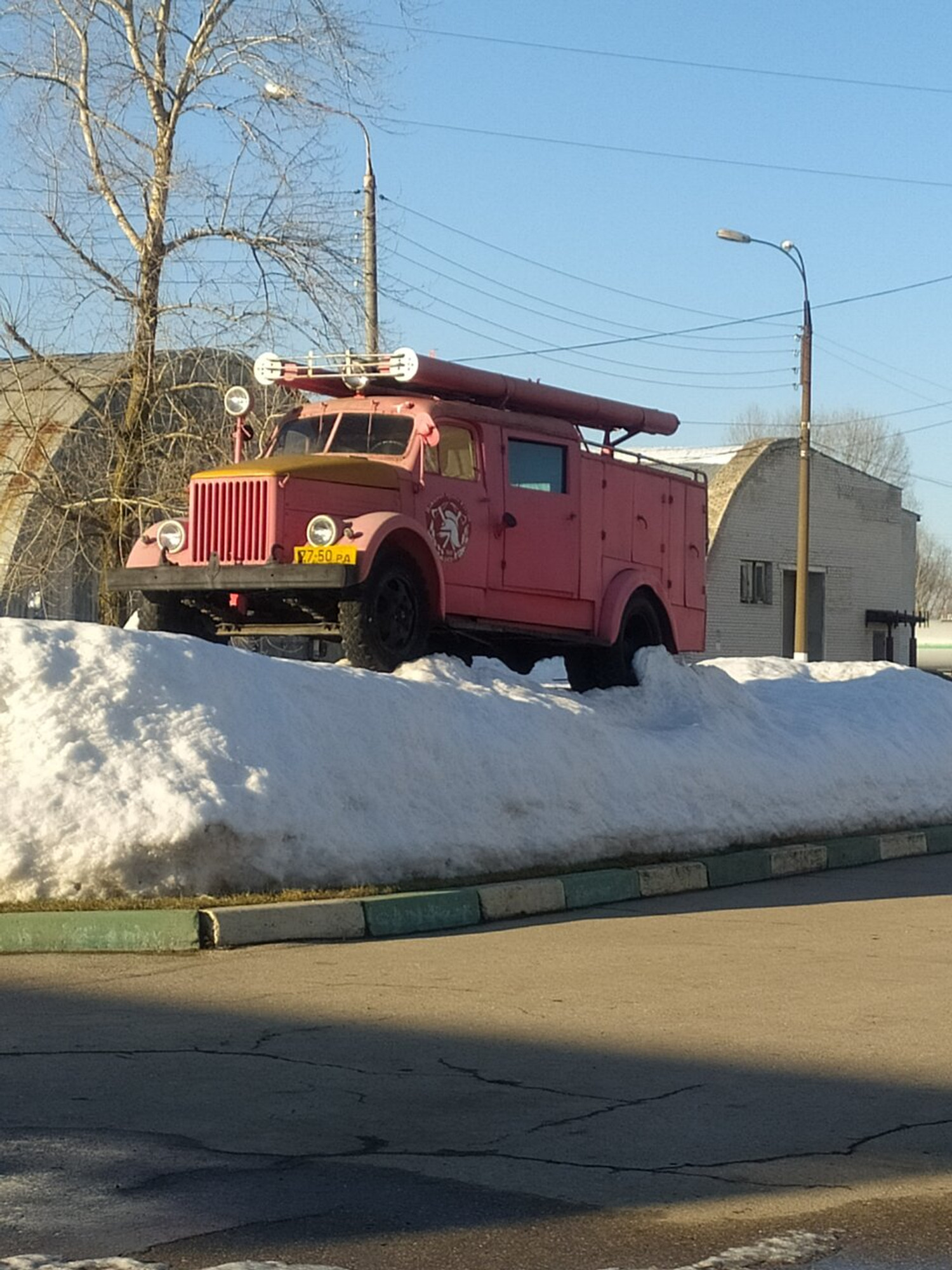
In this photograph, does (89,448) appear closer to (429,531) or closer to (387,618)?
(429,531)

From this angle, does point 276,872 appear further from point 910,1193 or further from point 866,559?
point 866,559

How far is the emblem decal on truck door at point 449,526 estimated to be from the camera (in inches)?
507

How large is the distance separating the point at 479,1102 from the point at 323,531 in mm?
6811

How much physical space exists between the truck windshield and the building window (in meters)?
37.4

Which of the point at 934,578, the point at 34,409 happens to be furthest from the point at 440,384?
the point at 934,578

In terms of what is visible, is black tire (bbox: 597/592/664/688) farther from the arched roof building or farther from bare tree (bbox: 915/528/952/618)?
bare tree (bbox: 915/528/952/618)

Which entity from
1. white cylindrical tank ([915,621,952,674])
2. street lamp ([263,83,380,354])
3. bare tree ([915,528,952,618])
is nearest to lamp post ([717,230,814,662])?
street lamp ([263,83,380,354])

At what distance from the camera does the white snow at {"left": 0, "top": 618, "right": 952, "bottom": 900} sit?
8734mm

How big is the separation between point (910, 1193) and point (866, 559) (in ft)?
168

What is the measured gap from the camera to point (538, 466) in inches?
551

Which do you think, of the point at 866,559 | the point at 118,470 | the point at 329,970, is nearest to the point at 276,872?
the point at 329,970

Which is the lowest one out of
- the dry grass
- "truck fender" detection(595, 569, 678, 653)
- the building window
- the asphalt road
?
the asphalt road

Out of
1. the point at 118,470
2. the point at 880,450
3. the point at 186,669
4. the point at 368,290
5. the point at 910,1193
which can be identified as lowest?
the point at 910,1193

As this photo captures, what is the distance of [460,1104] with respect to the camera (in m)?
5.39
